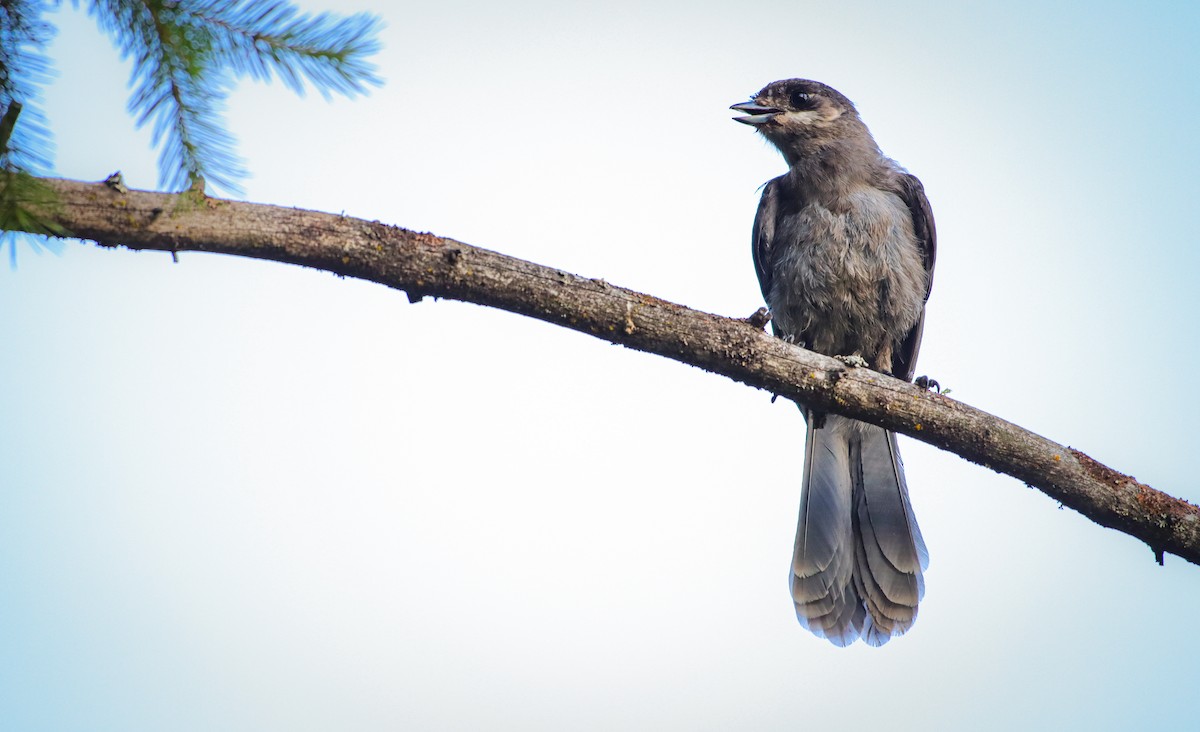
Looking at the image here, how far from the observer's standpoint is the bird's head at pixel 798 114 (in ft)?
18.1

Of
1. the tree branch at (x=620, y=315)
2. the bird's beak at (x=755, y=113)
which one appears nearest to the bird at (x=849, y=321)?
the bird's beak at (x=755, y=113)

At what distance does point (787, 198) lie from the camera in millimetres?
5316

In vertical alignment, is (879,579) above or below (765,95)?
below

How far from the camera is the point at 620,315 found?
2.96 metres

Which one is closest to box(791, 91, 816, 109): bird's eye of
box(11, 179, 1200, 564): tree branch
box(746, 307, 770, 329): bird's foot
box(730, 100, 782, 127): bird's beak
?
box(730, 100, 782, 127): bird's beak

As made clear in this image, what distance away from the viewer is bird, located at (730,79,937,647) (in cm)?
452

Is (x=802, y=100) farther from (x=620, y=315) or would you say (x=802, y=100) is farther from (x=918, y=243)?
(x=620, y=315)

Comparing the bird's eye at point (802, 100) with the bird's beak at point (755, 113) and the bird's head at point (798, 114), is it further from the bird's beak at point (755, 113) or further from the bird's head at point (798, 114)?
the bird's beak at point (755, 113)

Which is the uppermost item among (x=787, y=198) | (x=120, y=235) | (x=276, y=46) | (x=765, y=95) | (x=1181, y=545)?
(x=765, y=95)

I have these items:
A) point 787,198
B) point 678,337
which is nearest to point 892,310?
point 787,198

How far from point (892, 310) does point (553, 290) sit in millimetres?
2572

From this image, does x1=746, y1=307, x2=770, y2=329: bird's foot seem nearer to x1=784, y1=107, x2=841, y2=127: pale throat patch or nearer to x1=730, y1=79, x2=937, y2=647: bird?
x1=730, y1=79, x2=937, y2=647: bird

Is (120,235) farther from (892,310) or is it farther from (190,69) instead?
(892,310)

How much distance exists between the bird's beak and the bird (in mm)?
119
